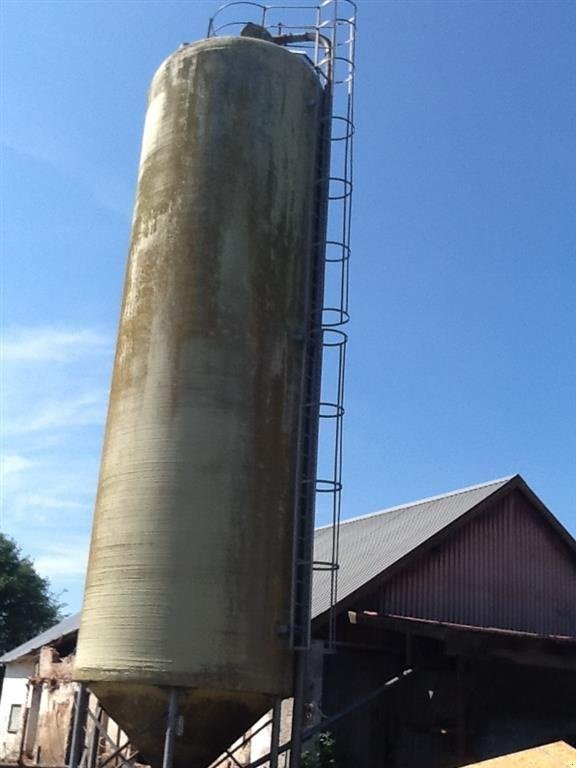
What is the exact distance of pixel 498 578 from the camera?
21281 millimetres

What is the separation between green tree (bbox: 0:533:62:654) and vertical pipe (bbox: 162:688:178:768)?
46306 mm

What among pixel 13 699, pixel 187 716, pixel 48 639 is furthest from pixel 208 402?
pixel 13 699

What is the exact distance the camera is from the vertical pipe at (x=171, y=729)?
38.7 ft

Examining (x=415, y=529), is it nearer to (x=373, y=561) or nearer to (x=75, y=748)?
(x=373, y=561)

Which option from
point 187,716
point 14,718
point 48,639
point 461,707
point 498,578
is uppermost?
point 498,578

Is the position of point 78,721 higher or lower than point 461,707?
lower

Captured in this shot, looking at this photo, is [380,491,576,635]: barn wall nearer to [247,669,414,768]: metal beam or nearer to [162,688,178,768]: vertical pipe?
[247,669,414,768]: metal beam

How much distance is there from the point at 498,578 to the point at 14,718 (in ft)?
61.0

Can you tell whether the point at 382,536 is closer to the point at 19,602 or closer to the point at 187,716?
the point at 187,716

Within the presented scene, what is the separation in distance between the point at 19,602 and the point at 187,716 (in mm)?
47011

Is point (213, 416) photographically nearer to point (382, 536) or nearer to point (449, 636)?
point (449, 636)

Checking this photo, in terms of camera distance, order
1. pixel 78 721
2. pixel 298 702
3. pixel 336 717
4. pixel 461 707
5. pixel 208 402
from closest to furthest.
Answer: pixel 208 402 → pixel 298 702 → pixel 78 721 → pixel 336 717 → pixel 461 707

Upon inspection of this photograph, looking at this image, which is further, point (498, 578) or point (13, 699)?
point (13, 699)

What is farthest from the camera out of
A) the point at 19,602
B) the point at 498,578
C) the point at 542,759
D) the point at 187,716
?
the point at 19,602
